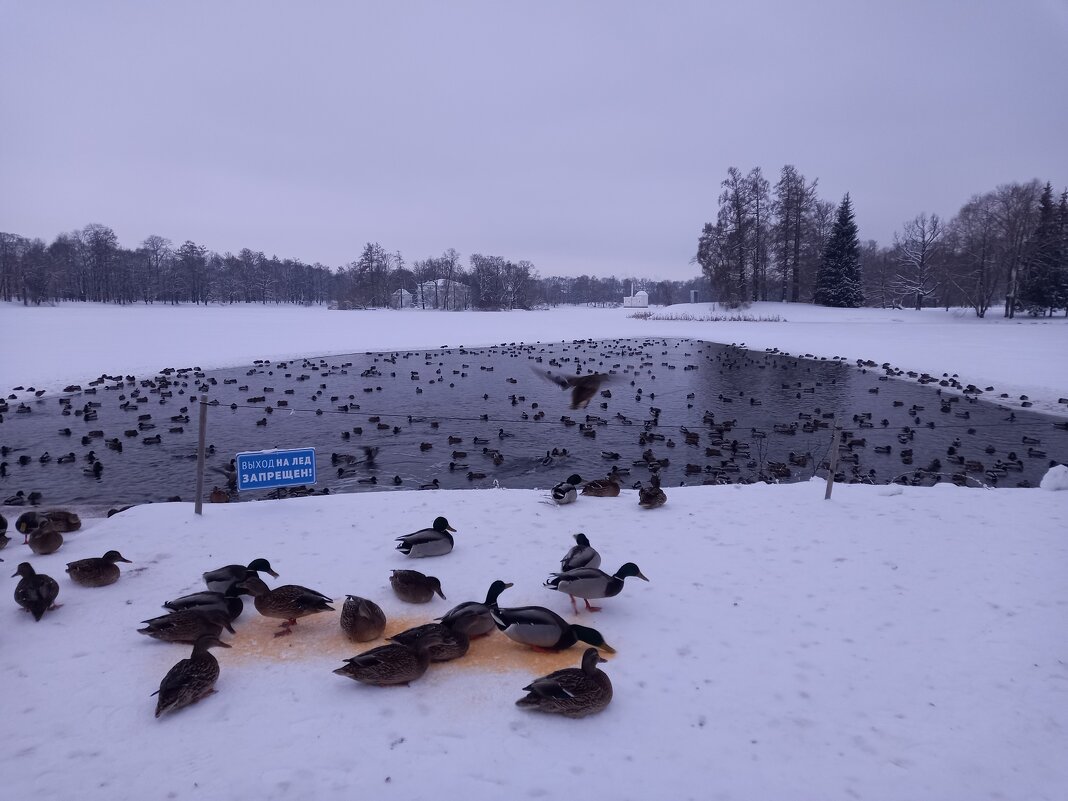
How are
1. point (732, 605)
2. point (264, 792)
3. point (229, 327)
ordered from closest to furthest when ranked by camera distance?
1. point (264, 792)
2. point (732, 605)
3. point (229, 327)

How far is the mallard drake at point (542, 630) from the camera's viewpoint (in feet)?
14.1

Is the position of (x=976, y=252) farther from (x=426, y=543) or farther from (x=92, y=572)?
(x=92, y=572)

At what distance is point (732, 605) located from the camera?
5137 millimetres

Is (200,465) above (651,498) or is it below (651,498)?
above

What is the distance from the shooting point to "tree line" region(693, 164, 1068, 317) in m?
46.8

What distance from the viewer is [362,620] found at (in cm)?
443

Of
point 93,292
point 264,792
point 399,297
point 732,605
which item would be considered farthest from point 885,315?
point 93,292

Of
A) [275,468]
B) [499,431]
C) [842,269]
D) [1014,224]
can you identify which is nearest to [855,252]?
[842,269]

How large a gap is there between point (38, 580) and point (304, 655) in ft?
8.20

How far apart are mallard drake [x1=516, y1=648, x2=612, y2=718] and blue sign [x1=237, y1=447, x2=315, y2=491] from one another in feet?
14.4

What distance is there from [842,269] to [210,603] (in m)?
63.6

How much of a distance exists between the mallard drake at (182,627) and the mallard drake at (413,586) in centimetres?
144

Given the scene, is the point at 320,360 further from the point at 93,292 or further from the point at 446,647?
the point at 93,292

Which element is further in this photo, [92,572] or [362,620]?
[92,572]
